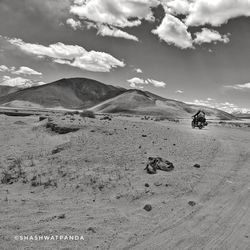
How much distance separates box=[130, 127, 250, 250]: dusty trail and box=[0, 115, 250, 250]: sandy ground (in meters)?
0.02

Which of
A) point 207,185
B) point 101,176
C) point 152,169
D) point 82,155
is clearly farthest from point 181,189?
point 82,155

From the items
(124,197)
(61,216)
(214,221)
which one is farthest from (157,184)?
(61,216)

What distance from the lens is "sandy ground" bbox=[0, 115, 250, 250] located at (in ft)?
21.2

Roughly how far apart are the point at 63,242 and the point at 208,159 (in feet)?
30.9

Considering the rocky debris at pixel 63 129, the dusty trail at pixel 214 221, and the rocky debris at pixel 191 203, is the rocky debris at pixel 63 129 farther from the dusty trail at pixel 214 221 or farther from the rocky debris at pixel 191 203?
the rocky debris at pixel 191 203

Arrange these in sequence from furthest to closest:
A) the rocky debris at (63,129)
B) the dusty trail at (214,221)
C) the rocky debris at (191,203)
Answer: the rocky debris at (63,129), the rocky debris at (191,203), the dusty trail at (214,221)

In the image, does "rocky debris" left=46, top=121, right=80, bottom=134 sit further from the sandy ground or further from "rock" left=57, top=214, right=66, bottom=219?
"rock" left=57, top=214, right=66, bottom=219

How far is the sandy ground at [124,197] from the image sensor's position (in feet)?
21.2

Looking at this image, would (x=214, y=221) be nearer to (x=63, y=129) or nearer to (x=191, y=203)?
(x=191, y=203)

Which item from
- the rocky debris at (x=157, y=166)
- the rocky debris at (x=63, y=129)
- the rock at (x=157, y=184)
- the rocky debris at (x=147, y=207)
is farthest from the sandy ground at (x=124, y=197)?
the rocky debris at (x=63, y=129)

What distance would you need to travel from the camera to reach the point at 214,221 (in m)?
7.25

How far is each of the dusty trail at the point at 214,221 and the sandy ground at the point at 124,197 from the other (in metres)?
0.02

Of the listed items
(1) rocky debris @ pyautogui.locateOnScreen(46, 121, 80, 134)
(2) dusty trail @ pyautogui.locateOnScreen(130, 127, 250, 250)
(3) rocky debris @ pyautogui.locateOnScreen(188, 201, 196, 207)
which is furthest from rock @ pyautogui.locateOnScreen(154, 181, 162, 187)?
(1) rocky debris @ pyautogui.locateOnScreen(46, 121, 80, 134)

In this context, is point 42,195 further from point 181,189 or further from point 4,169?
point 181,189
